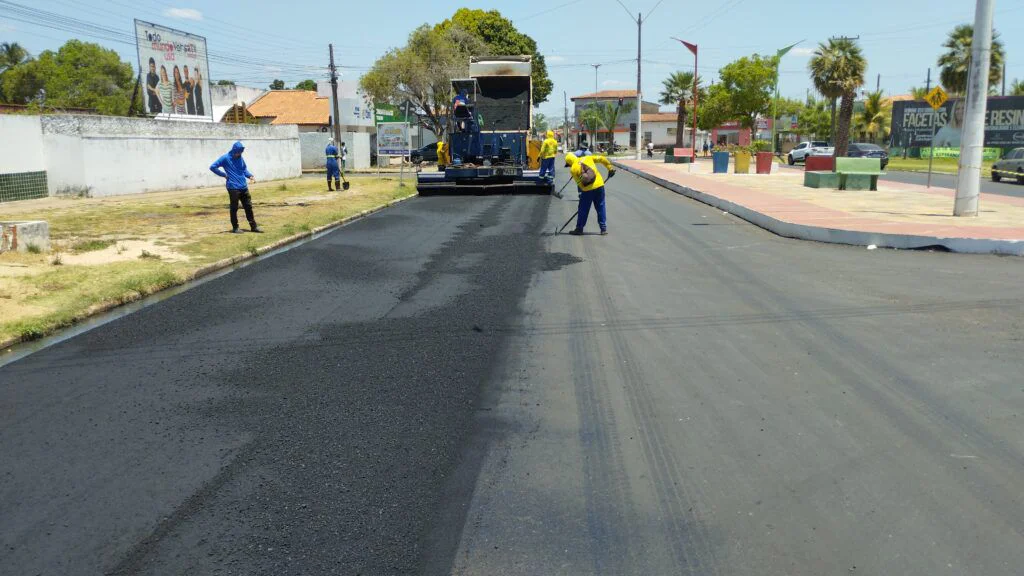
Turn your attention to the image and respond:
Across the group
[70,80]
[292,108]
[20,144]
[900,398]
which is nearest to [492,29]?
[292,108]

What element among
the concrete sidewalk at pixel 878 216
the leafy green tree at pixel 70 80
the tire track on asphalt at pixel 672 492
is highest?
the leafy green tree at pixel 70 80

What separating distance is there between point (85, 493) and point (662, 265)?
26.2 ft

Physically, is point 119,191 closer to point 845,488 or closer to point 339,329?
point 339,329

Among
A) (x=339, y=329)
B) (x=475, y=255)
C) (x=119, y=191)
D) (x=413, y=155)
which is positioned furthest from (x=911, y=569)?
(x=413, y=155)

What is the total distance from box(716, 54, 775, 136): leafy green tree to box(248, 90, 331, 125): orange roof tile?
32246 mm

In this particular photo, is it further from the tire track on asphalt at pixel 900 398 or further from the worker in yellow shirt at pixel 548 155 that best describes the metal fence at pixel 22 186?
the tire track on asphalt at pixel 900 398

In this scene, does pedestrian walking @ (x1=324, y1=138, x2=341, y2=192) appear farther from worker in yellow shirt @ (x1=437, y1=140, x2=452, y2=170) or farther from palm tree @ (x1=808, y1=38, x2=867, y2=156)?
palm tree @ (x1=808, y1=38, x2=867, y2=156)

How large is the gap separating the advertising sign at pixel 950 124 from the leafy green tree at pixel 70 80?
2614 inches

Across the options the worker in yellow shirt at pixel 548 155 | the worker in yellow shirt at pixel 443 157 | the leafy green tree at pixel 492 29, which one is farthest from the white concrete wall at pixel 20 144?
the leafy green tree at pixel 492 29

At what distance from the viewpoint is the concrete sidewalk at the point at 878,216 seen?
1220cm

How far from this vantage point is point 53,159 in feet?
72.4

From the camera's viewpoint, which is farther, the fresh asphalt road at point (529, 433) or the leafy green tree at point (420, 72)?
the leafy green tree at point (420, 72)

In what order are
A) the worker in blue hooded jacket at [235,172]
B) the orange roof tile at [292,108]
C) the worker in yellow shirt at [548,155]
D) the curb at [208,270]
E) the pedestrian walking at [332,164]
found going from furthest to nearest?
the orange roof tile at [292,108]
the pedestrian walking at [332,164]
the worker in yellow shirt at [548,155]
the worker in blue hooded jacket at [235,172]
the curb at [208,270]

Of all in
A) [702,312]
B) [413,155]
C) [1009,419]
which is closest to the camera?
[1009,419]
